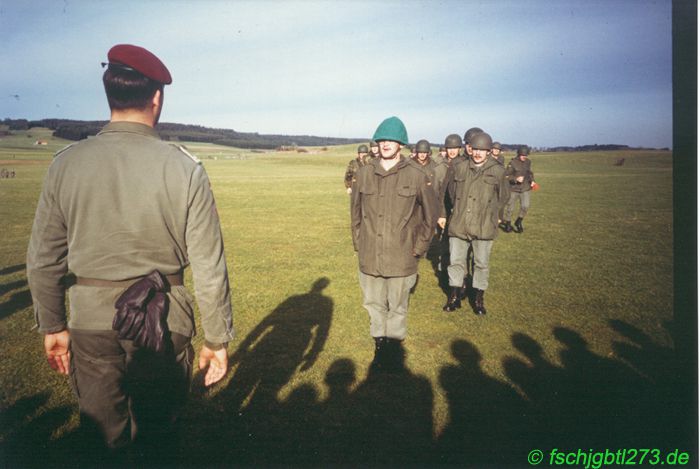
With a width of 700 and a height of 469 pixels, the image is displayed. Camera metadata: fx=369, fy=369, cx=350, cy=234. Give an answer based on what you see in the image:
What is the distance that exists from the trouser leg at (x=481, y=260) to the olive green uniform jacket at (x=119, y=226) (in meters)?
4.97

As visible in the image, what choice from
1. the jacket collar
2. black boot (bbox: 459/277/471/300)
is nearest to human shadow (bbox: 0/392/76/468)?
the jacket collar

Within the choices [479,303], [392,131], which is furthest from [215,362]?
[479,303]

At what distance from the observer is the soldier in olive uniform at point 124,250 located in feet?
6.91

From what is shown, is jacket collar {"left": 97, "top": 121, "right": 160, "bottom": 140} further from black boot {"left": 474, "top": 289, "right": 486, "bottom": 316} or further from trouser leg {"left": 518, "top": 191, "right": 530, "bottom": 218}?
trouser leg {"left": 518, "top": 191, "right": 530, "bottom": 218}

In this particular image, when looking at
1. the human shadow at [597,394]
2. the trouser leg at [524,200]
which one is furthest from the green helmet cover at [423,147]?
the human shadow at [597,394]

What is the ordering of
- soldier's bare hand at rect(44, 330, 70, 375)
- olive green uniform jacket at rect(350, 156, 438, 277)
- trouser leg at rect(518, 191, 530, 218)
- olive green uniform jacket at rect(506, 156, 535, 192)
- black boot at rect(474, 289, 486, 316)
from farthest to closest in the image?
1. trouser leg at rect(518, 191, 530, 218)
2. olive green uniform jacket at rect(506, 156, 535, 192)
3. black boot at rect(474, 289, 486, 316)
4. olive green uniform jacket at rect(350, 156, 438, 277)
5. soldier's bare hand at rect(44, 330, 70, 375)

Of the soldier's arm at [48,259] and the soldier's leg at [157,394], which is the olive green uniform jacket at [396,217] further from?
the soldier's arm at [48,259]

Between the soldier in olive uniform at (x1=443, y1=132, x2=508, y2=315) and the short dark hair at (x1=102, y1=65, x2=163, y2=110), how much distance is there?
518 cm

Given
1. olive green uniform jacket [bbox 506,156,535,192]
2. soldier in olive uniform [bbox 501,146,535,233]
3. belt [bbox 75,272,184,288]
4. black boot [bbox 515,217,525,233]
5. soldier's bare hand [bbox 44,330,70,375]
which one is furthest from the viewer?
black boot [bbox 515,217,525,233]

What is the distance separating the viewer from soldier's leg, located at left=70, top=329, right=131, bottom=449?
218 centimetres

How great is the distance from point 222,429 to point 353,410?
1.33m

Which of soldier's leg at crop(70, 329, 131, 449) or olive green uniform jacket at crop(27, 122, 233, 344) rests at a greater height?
olive green uniform jacket at crop(27, 122, 233, 344)

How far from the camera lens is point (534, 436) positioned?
3.60 m

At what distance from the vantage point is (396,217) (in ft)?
14.2
